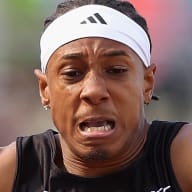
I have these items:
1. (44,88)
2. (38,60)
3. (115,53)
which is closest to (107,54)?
(115,53)

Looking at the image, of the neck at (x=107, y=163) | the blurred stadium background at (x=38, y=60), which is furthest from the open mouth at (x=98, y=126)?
the blurred stadium background at (x=38, y=60)

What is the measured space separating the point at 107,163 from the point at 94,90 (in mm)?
249

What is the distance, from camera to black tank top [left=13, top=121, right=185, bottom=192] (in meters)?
1.42

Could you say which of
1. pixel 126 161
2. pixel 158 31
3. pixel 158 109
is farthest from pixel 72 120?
pixel 158 31

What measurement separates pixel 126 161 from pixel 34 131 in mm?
1652

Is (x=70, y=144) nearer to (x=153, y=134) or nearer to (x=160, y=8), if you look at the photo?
(x=153, y=134)

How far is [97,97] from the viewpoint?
1.32 meters

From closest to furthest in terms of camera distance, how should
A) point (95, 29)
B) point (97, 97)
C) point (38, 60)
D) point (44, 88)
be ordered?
point (97, 97)
point (95, 29)
point (44, 88)
point (38, 60)

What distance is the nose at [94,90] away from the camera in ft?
4.33

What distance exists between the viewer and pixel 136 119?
4.61 ft

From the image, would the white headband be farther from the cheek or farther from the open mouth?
the open mouth

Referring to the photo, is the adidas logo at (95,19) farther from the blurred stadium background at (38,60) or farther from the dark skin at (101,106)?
the blurred stadium background at (38,60)

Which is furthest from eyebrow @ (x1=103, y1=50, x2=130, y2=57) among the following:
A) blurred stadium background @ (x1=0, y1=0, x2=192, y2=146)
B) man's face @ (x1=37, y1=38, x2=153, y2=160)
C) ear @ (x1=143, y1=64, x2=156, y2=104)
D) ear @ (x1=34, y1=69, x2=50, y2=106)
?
blurred stadium background @ (x1=0, y1=0, x2=192, y2=146)

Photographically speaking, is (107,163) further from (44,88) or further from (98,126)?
(44,88)
